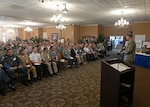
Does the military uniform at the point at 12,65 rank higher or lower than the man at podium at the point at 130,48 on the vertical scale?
lower

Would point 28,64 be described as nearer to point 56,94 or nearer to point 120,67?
point 56,94

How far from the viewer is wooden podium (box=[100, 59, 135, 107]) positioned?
2289 millimetres

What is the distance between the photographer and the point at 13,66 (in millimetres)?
4184

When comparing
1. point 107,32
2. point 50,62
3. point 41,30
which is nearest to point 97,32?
point 107,32

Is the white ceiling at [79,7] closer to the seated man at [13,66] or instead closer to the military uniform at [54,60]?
the military uniform at [54,60]

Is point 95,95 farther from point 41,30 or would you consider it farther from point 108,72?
point 41,30

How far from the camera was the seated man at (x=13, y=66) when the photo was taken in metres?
3.91

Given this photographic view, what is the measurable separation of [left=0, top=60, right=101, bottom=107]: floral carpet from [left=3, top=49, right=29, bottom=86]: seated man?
380mm

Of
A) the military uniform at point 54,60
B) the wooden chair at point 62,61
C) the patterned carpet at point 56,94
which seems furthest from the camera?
the wooden chair at point 62,61

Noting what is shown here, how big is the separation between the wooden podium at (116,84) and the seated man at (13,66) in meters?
2.68

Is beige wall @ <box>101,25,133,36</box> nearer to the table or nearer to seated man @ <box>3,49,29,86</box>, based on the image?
the table

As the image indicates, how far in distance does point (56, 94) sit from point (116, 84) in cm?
190

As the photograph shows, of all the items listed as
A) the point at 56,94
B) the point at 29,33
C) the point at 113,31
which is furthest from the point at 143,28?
the point at 29,33

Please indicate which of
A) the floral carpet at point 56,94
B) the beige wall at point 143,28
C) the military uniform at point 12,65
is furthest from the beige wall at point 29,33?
the floral carpet at point 56,94
